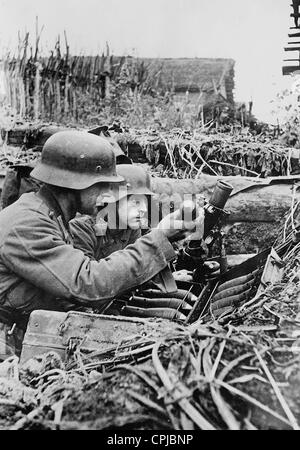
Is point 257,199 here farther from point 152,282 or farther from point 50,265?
point 50,265

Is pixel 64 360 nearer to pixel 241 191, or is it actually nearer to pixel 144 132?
pixel 241 191

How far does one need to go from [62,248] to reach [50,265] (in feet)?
0.42

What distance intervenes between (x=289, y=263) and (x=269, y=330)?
127 centimetres

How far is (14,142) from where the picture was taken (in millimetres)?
9891

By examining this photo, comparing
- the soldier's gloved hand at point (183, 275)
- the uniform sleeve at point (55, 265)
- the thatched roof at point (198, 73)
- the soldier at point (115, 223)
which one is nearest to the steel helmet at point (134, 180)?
the soldier at point (115, 223)

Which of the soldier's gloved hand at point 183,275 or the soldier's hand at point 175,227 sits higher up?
the soldier's hand at point 175,227

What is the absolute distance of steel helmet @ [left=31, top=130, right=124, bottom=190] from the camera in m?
3.28

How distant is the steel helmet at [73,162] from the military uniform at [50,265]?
0.14 metres

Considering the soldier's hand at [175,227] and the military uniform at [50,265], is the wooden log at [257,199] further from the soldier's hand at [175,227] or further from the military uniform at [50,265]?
the military uniform at [50,265]

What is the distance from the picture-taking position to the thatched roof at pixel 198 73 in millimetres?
24469

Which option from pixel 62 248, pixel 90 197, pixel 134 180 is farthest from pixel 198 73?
pixel 62 248

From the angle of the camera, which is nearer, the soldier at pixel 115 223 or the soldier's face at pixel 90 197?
the soldier's face at pixel 90 197

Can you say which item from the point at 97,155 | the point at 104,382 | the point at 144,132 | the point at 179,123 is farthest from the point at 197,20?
the point at 179,123

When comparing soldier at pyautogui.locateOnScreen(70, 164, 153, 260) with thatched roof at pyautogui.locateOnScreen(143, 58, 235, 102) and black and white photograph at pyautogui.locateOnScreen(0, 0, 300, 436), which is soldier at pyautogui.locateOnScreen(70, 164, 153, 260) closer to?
black and white photograph at pyautogui.locateOnScreen(0, 0, 300, 436)
